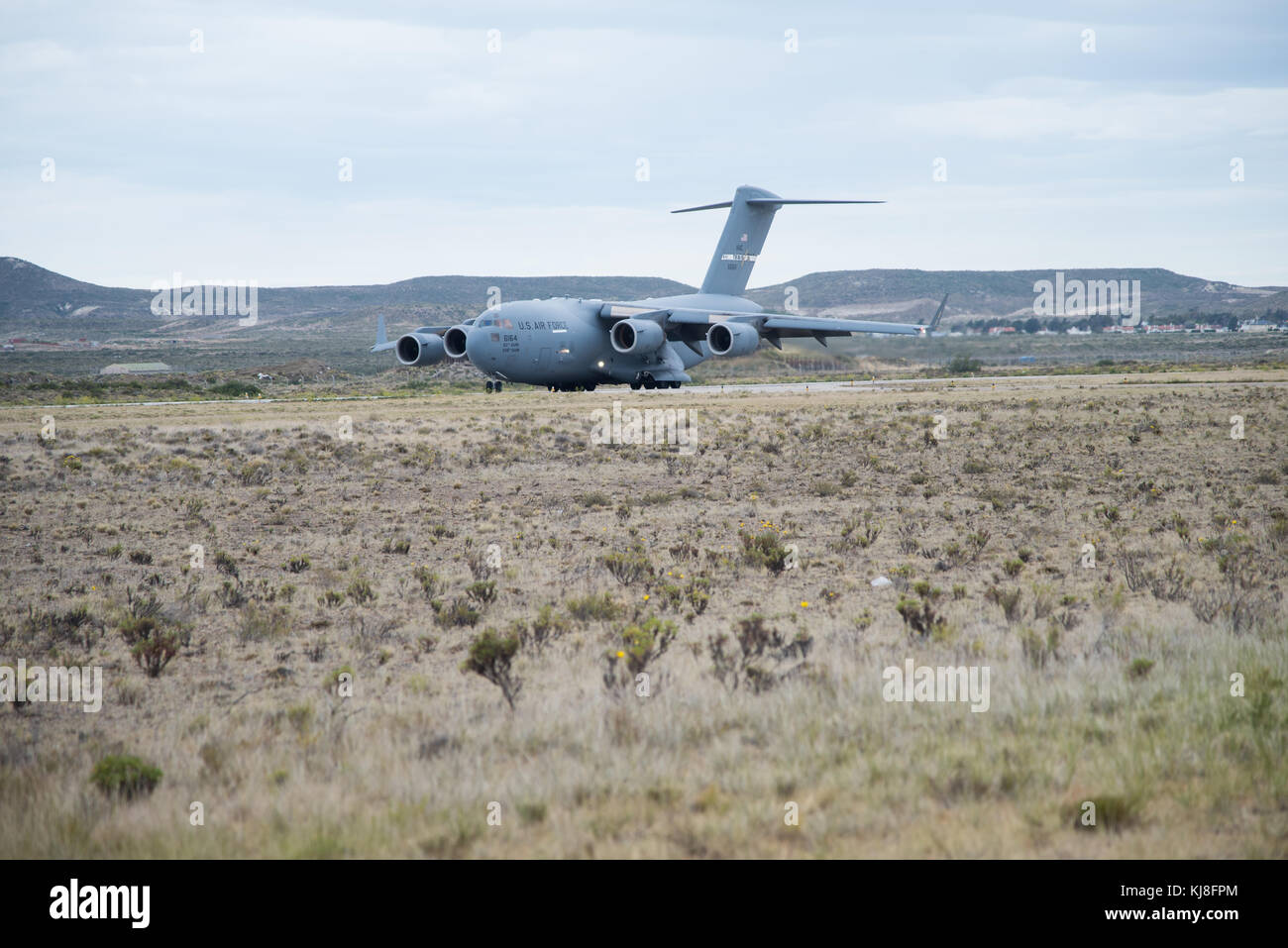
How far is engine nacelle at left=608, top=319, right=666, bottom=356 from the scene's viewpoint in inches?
1576

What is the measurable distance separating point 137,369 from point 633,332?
6662cm

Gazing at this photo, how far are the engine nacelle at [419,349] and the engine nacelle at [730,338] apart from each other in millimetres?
11098

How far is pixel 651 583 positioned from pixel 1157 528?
7657 millimetres

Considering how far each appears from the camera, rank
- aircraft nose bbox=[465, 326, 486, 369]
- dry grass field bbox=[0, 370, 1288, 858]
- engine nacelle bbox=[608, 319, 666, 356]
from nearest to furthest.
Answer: dry grass field bbox=[0, 370, 1288, 858] < aircraft nose bbox=[465, 326, 486, 369] < engine nacelle bbox=[608, 319, 666, 356]

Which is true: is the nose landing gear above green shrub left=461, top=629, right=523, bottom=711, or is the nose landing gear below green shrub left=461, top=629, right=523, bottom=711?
above

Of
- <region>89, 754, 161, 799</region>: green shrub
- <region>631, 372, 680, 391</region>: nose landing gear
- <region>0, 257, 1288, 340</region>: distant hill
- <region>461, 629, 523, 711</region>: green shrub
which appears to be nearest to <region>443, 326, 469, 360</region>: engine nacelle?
<region>631, 372, 680, 391</region>: nose landing gear

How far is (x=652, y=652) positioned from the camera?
8.67 metres

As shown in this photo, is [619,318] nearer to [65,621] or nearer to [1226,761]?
[65,621]

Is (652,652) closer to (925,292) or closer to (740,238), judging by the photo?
(740,238)

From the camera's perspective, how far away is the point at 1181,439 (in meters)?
24.8

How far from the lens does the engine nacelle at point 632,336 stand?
4003 cm

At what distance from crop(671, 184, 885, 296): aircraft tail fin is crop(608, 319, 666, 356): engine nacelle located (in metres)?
9.49

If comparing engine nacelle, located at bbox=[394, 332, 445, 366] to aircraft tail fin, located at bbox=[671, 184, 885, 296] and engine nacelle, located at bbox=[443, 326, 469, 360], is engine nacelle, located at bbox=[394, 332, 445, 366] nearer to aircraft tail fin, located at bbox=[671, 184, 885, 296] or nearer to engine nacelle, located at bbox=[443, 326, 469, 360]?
engine nacelle, located at bbox=[443, 326, 469, 360]
